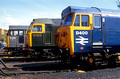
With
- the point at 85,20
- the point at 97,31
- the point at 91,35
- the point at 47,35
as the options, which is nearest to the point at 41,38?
the point at 47,35

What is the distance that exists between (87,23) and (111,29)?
1.42m

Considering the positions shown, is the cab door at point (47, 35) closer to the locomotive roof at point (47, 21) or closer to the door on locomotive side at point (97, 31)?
the locomotive roof at point (47, 21)

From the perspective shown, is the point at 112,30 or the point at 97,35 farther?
the point at 112,30

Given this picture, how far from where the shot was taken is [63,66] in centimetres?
937

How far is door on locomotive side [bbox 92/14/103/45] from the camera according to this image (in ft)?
26.3

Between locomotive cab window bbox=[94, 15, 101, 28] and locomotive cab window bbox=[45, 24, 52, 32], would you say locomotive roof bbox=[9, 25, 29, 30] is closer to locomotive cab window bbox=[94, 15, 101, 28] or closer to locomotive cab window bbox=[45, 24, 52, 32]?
locomotive cab window bbox=[45, 24, 52, 32]

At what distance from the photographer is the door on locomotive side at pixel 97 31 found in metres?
8.02

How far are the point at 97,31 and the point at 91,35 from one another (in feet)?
1.34

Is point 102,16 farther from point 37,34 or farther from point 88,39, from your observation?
point 37,34

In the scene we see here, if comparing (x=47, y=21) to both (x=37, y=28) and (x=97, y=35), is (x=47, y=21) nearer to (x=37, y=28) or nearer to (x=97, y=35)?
(x=37, y=28)

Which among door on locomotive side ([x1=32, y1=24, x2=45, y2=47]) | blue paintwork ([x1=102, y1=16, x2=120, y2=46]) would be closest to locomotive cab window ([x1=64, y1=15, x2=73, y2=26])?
blue paintwork ([x1=102, y1=16, x2=120, y2=46])

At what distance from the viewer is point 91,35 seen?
26.2ft

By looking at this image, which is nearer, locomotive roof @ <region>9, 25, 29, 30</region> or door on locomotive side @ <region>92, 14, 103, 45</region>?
door on locomotive side @ <region>92, 14, 103, 45</region>

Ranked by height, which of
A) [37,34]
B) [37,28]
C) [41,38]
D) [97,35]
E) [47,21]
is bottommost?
[41,38]
